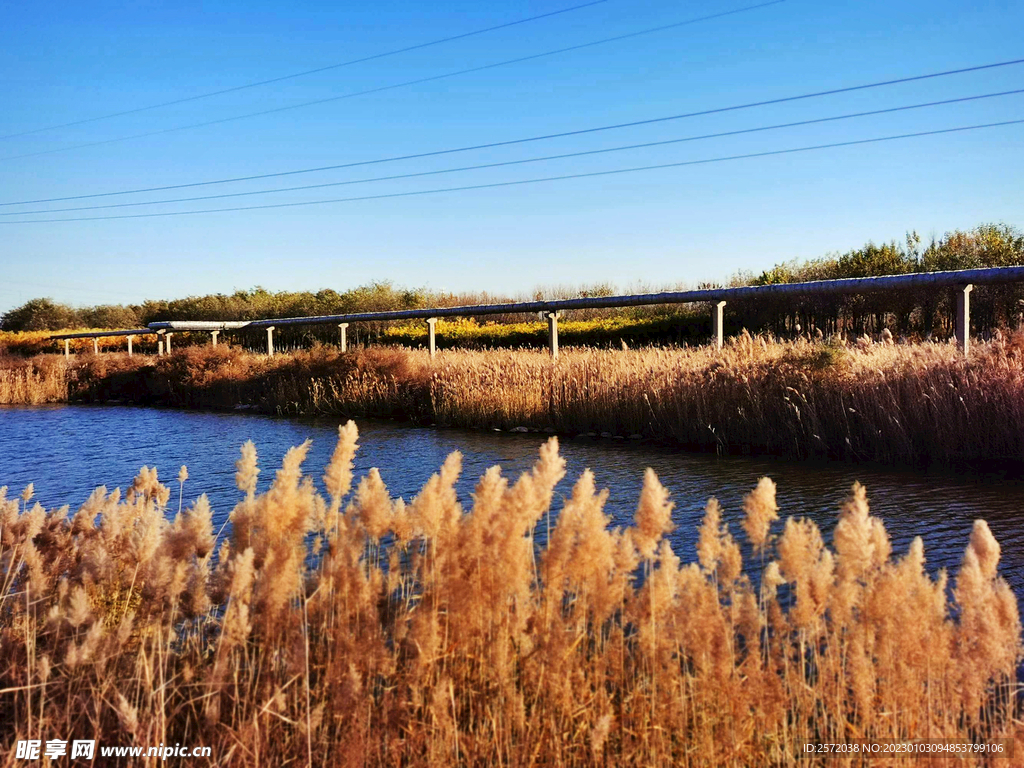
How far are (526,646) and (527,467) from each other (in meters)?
7.63

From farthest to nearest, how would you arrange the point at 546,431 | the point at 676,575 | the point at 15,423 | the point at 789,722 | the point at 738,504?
the point at 15,423, the point at 546,431, the point at 738,504, the point at 789,722, the point at 676,575

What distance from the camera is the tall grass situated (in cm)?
269

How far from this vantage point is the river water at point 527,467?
742 centimetres

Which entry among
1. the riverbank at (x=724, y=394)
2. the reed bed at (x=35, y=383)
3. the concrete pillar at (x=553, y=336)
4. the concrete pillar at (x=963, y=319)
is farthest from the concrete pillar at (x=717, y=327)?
the reed bed at (x=35, y=383)

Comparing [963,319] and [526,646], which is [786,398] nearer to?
[963,319]

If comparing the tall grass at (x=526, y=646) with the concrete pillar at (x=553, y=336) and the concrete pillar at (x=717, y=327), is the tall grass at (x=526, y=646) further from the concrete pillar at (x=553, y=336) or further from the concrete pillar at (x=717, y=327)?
the concrete pillar at (x=553, y=336)

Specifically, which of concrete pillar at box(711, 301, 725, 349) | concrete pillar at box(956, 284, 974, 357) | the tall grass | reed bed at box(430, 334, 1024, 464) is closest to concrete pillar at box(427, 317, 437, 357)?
reed bed at box(430, 334, 1024, 464)

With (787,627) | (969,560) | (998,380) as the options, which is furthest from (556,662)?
(998,380)

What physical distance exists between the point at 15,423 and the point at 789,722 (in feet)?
60.0

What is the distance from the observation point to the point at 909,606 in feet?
8.67

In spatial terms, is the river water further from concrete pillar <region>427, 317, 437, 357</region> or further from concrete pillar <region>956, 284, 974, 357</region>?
concrete pillar <region>427, 317, 437, 357</region>

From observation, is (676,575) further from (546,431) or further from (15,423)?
(15,423)

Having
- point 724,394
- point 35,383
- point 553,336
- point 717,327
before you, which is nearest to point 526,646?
point 724,394

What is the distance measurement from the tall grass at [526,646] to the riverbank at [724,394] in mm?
7960
